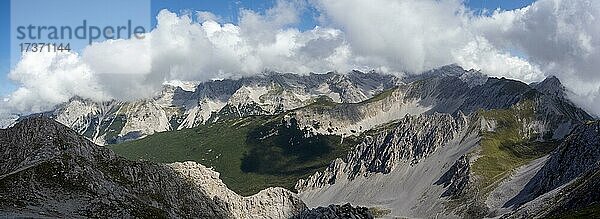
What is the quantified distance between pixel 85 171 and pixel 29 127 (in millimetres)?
26599

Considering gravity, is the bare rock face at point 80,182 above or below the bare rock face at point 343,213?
above

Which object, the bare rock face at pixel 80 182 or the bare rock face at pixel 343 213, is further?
the bare rock face at pixel 343 213

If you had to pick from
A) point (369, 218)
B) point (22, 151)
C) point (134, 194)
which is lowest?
point (369, 218)

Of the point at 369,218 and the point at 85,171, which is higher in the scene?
the point at 85,171

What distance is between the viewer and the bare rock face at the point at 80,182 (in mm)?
129750

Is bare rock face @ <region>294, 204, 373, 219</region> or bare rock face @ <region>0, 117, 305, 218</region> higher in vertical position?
bare rock face @ <region>0, 117, 305, 218</region>

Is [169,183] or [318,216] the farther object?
[169,183]

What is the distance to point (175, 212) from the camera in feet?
544

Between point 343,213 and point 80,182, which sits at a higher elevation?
point 80,182

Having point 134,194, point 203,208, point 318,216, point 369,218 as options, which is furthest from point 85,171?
point 369,218

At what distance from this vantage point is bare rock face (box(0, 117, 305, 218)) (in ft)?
426

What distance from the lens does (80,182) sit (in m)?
145

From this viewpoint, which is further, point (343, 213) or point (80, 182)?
point (80, 182)

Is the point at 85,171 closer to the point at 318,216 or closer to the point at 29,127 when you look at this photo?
the point at 29,127
